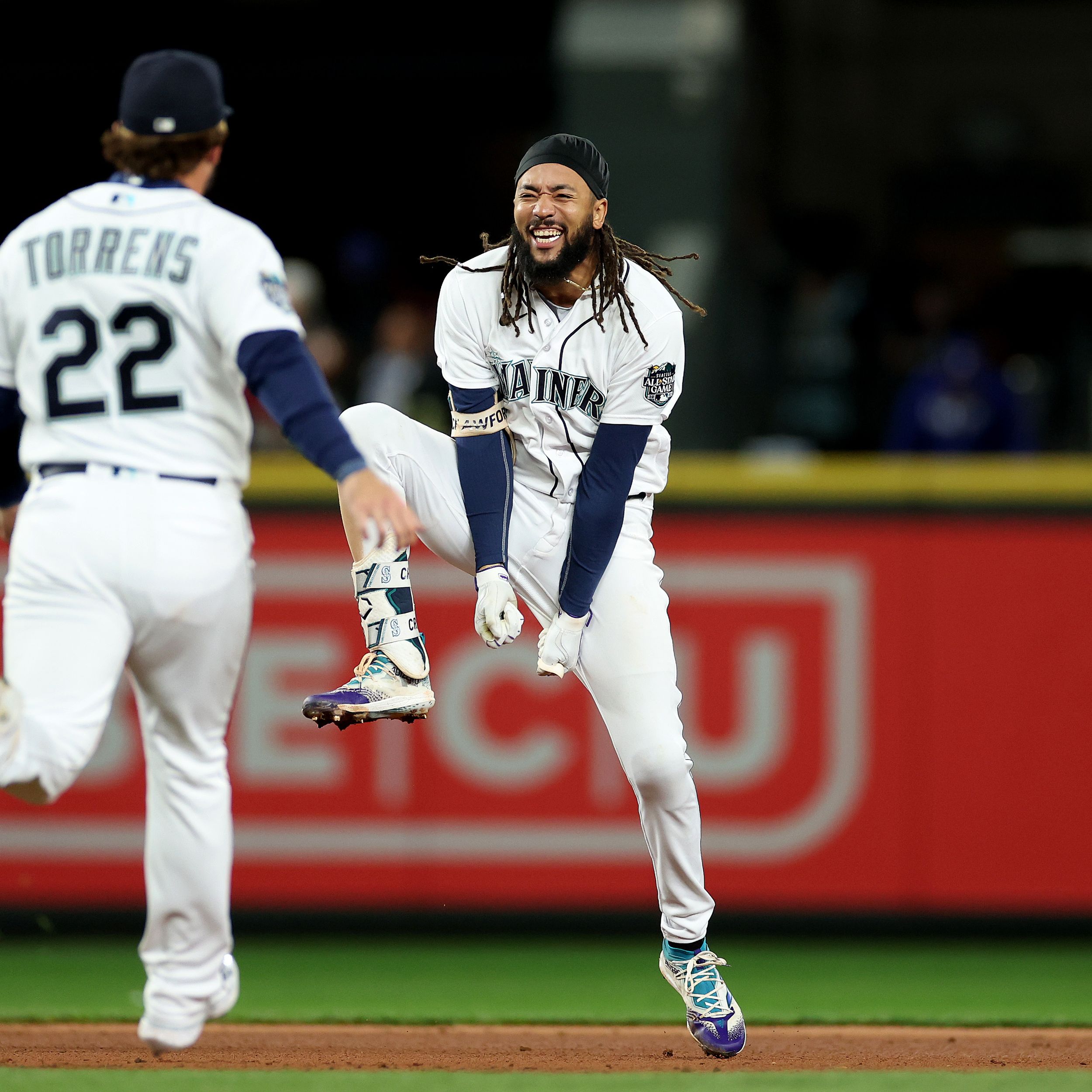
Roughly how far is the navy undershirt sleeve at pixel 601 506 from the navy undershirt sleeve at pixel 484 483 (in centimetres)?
20

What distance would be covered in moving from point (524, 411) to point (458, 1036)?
1.96m

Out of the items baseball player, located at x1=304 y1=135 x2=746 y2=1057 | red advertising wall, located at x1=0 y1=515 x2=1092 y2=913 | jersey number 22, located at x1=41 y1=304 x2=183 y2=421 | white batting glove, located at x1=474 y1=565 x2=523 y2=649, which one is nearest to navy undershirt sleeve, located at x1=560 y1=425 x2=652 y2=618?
baseball player, located at x1=304 y1=135 x2=746 y2=1057

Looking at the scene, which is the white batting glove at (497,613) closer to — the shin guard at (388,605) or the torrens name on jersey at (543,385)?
the shin guard at (388,605)

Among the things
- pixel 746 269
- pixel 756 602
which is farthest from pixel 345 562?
pixel 746 269

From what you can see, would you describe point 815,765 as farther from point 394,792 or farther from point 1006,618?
point 394,792

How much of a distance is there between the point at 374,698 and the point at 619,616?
68 centimetres

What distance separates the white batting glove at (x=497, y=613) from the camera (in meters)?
4.36

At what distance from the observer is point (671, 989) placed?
6102 millimetres

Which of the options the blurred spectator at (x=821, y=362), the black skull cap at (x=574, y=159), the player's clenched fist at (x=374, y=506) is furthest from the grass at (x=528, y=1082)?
the blurred spectator at (x=821, y=362)


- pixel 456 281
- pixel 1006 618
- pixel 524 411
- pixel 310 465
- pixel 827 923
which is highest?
pixel 456 281

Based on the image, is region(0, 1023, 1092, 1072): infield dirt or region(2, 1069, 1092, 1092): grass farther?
region(0, 1023, 1092, 1072): infield dirt

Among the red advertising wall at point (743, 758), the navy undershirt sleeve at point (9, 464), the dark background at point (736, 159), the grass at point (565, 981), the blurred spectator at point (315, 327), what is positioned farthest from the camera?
the dark background at point (736, 159)

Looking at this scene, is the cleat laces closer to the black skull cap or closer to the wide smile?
the wide smile

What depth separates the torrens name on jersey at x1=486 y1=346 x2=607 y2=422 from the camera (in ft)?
14.8
